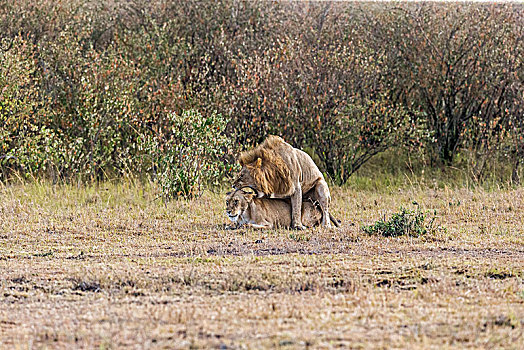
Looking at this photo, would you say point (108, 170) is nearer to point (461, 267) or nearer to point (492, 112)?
point (492, 112)

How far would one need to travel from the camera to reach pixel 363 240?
371 inches

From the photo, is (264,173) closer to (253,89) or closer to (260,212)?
(260,212)

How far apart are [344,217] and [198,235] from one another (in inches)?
111

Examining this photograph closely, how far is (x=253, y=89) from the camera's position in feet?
51.2

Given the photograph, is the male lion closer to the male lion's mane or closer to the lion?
the male lion's mane

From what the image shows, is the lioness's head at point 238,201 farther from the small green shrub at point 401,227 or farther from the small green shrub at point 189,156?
the small green shrub at point 189,156

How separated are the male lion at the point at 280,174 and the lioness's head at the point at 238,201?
114 millimetres

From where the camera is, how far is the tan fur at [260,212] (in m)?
10.0

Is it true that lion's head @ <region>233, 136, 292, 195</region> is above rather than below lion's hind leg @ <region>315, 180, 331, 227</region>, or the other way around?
above

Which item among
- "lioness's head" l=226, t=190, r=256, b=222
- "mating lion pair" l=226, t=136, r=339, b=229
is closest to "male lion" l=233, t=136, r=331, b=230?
"mating lion pair" l=226, t=136, r=339, b=229

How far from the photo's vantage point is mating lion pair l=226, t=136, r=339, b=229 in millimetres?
9883

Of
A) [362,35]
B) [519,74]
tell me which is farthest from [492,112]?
[362,35]

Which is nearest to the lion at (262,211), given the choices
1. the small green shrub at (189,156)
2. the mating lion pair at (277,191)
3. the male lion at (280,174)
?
the mating lion pair at (277,191)

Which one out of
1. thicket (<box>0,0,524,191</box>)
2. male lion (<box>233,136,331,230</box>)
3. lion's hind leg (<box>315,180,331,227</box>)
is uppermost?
thicket (<box>0,0,524,191</box>)
